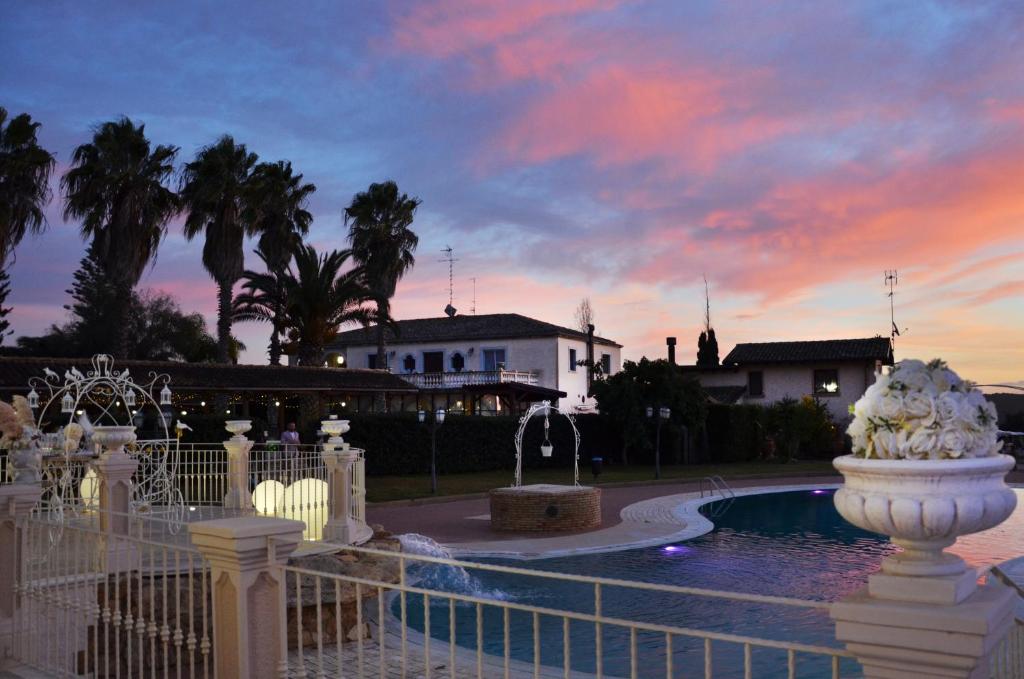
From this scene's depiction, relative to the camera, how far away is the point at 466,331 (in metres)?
52.4

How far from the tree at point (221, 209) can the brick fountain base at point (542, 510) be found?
1990 centimetres

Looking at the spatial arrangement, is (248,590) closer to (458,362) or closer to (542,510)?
(542,510)

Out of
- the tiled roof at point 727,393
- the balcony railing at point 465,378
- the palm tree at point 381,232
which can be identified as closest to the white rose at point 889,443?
the palm tree at point 381,232

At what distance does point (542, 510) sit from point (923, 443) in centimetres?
1573

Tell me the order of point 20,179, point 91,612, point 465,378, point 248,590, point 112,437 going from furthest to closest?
point 465,378 < point 20,179 < point 112,437 < point 91,612 < point 248,590

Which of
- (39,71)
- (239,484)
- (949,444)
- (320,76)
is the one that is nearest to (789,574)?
(239,484)

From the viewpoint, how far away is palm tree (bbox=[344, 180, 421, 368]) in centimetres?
4256

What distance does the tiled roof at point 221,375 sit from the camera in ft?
85.0

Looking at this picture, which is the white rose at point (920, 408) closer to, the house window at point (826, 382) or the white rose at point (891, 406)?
the white rose at point (891, 406)

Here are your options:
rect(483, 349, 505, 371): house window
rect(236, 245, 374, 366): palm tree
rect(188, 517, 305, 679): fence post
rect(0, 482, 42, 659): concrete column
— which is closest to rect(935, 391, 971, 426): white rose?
rect(188, 517, 305, 679): fence post

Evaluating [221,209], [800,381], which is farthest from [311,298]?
[800,381]

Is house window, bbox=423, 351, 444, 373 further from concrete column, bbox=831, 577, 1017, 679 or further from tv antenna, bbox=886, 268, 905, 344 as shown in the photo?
concrete column, bbox=831, 577, 1017, 679

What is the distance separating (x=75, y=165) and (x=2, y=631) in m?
28.3

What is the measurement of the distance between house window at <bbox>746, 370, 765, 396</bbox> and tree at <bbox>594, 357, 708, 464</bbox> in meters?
13.8
